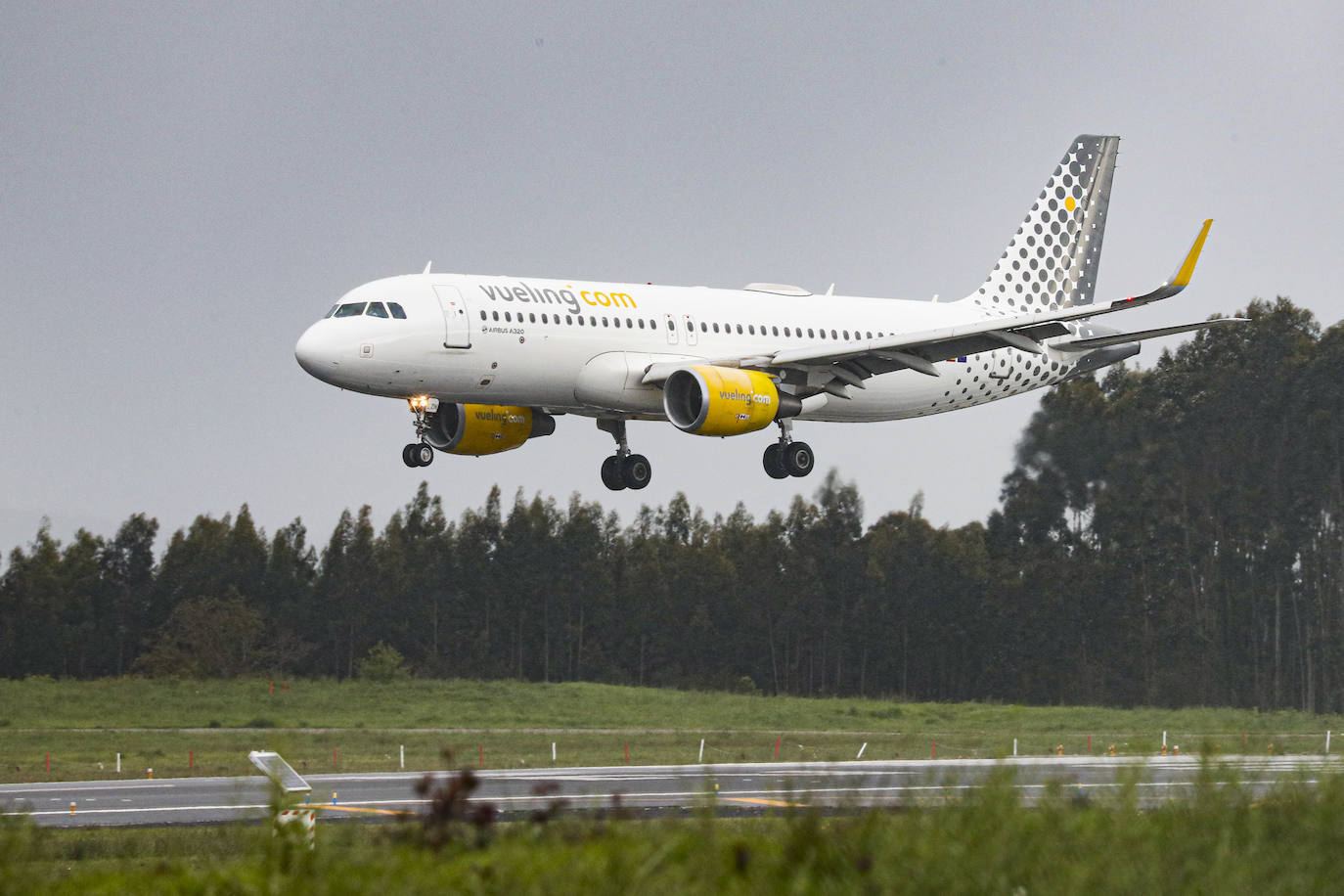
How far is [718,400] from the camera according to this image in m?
38.2

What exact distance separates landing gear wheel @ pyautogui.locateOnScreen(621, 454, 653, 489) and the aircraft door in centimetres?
793

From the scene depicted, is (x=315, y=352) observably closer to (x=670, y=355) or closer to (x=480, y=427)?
(x=480, y=427)

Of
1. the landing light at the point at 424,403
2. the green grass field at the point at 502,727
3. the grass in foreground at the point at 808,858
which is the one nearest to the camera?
the grass in foreground at the point at 808,858

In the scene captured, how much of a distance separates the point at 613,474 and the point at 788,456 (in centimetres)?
431

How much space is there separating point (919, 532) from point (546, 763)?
204 ft

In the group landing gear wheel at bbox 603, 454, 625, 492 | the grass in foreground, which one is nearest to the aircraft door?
landing gear wheel at bbox 603, 454, 625, 492

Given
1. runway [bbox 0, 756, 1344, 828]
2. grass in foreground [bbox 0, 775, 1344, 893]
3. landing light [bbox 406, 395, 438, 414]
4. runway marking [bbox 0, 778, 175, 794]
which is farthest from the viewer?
landing light [bbox 406, 395, 438, 414]

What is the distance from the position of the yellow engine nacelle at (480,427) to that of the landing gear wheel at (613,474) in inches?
78.6

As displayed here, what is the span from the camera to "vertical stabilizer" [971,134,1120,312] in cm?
5128

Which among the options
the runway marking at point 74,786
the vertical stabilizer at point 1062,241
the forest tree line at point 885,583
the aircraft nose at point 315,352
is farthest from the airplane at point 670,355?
the forest tree line at point 885,583

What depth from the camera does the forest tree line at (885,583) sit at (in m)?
73.7

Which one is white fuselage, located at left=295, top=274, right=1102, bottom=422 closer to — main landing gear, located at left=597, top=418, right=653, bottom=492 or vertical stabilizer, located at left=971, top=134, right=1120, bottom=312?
main landing gear, located at left=597, top=418, right=653, bottom=492

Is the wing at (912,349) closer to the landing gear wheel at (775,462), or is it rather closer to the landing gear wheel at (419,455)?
the landing gear wheel at (775,462)

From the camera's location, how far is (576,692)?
70.9 meters
